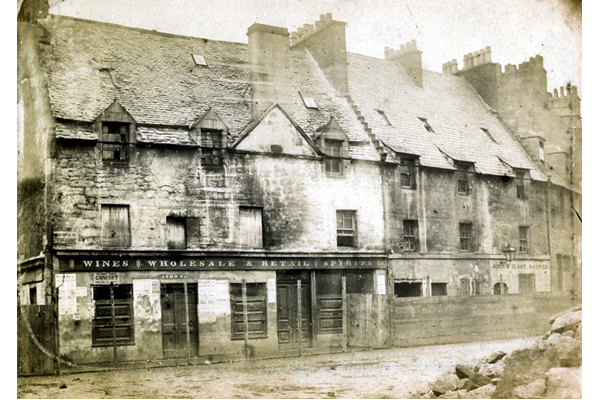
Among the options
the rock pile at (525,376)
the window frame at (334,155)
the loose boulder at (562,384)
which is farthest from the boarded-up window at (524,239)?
the window frame at (334,155)

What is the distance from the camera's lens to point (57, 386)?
429 inches

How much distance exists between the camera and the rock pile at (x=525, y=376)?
36.1 feet

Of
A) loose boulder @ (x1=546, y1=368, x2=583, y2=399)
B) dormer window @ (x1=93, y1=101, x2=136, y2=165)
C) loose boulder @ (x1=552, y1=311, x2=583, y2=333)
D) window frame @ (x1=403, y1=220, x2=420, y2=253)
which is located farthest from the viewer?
window frame @ (x1=403, y1=220, x2=420, y2=253)

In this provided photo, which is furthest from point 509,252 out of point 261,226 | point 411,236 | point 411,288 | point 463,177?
point 261,226

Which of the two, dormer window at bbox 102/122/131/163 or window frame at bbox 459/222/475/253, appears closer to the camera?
dormer window at bbox 102/122/131/163

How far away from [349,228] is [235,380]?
4867 millimetres

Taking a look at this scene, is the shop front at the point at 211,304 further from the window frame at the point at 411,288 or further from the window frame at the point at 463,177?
the window frame at the point at 463,177

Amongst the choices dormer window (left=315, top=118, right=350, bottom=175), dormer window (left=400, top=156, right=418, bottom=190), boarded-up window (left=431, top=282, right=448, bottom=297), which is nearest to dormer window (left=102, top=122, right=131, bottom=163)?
dormer window (left=315, top=118, right=350, bottom=175)

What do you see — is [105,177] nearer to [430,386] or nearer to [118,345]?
[118,345]

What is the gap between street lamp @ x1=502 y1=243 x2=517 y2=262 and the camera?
16000 millimetres

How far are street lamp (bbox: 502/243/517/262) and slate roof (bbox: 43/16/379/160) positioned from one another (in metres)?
6.43

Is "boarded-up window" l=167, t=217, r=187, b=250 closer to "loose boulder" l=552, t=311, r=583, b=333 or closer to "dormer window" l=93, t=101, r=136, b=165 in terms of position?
"dormer window" l=93, t=101, r=136, b=165

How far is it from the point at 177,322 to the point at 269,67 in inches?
221

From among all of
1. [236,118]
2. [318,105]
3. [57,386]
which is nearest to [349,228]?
[318,105]
